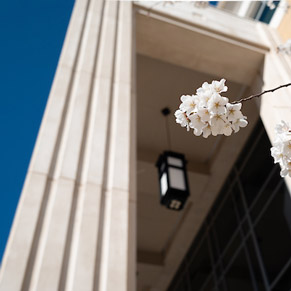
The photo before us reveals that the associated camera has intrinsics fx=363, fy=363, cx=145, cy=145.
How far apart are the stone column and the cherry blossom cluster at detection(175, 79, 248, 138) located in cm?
133

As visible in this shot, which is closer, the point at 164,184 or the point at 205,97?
the point at 205,97

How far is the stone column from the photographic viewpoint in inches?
96.2

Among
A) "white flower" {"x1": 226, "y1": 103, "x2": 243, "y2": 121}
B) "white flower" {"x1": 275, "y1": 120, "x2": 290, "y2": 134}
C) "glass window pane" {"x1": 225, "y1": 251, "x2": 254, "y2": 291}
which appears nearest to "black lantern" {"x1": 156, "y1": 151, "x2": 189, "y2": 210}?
"glass window pane" {"x1": 225, "y1": 251, "x2": 254, "y2": 291}

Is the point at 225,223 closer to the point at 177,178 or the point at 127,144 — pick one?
the point at 177,178

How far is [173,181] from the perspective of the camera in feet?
17.1

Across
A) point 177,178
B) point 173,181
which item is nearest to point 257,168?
point 177,178

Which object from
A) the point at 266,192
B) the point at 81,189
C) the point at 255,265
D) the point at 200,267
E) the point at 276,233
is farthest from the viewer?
the point at 200,267

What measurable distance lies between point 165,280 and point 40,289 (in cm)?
751

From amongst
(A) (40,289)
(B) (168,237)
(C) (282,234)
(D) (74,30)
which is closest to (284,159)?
(A) (40,289)

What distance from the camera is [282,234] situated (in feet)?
19.8

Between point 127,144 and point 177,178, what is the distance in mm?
1972

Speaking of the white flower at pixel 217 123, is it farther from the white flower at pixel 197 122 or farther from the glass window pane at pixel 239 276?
the glass window pane at pixel 239 276

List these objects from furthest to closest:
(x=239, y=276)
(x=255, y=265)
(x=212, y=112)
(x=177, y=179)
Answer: (x=239, y=276), (x=255, y=265), (x=177, y=179), (x=212, y=112)

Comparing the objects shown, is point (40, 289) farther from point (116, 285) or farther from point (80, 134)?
point (80, 134)
